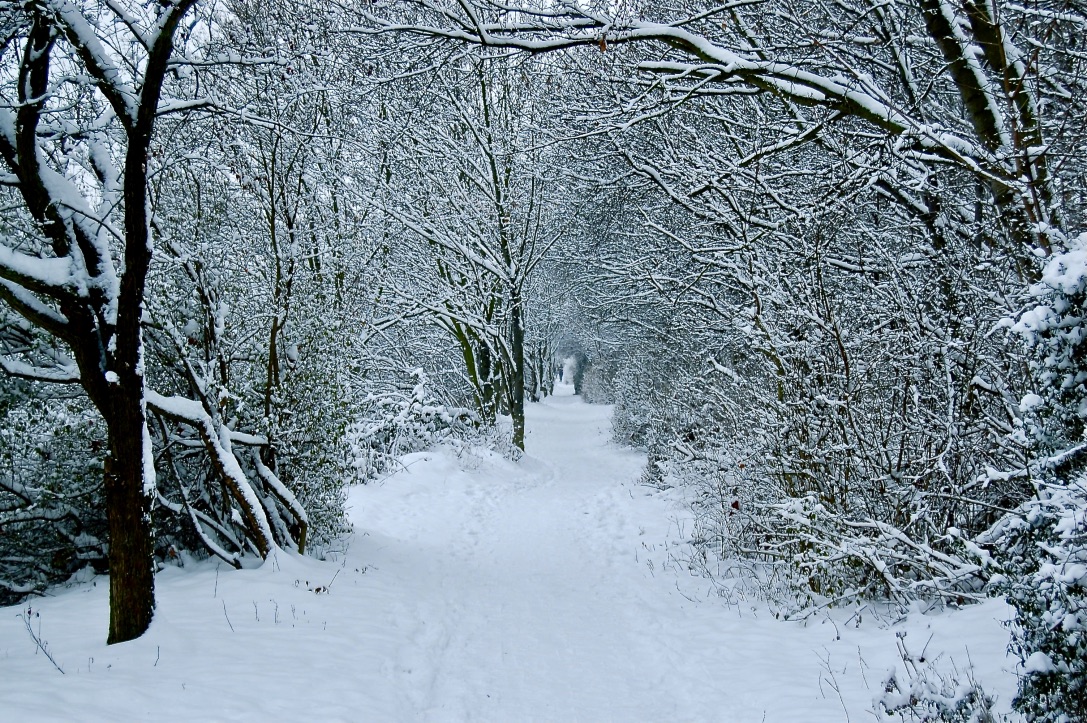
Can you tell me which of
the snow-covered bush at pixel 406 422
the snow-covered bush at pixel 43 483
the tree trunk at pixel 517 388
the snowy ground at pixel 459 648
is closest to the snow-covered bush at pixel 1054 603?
the snowy ground at pixel 459 648

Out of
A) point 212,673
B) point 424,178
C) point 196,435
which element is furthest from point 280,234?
point 424,178

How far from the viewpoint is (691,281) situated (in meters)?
7.31

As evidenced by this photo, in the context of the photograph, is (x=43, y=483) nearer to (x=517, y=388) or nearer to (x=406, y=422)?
(x=406, y=422)

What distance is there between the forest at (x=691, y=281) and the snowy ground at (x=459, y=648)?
0.42 meters

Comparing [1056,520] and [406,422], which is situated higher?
[1056,520]

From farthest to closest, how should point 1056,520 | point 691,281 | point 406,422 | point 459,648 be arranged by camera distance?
point 406,422, point 691,281, point 459,648, point 1056,520

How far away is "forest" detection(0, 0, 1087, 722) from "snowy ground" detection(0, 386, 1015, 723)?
0.42 meters

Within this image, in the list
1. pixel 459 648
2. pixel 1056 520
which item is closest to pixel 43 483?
pixel 459 648

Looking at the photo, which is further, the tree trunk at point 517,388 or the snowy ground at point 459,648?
the tree trunk at point 517,388

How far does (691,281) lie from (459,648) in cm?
466

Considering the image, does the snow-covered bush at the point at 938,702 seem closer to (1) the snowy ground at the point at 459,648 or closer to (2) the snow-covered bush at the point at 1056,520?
(2) the snow-covered bush at the point at 1056,520

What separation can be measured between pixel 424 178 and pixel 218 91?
9.07m

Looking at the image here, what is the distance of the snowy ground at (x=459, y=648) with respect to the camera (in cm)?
377

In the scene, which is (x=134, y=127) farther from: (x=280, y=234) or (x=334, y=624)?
(x=334, y=624)
